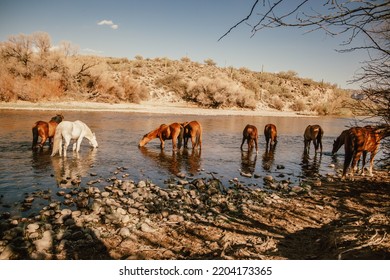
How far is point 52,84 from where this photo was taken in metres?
30.0

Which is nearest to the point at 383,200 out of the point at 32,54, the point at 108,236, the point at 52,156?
the point at 108,236

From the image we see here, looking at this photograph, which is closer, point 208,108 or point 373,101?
point 373,101

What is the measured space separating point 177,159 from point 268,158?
3857 mm

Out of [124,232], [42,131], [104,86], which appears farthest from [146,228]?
[104,86]

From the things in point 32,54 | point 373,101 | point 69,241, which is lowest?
point 69,241

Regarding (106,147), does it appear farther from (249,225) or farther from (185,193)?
(249,225)

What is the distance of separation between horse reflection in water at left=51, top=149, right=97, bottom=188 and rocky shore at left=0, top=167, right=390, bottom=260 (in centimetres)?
30

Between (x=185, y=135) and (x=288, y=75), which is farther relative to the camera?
(x=288, y=75)

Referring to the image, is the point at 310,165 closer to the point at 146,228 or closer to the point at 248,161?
the point at 248,161

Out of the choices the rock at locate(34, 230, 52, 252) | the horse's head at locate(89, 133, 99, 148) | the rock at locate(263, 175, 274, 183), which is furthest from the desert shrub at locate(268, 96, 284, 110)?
the rock at locate(34, 230, 52, 252)

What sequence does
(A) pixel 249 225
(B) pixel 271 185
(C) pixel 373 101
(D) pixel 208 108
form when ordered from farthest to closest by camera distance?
(D) pixel 208 108 → (B) pixel 271 185 → (A) pixel 249 225 → (C) pixel 373 101

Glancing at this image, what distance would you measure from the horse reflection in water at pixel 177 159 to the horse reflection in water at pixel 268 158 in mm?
2487

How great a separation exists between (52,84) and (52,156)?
24.0m

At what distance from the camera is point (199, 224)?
468cm
